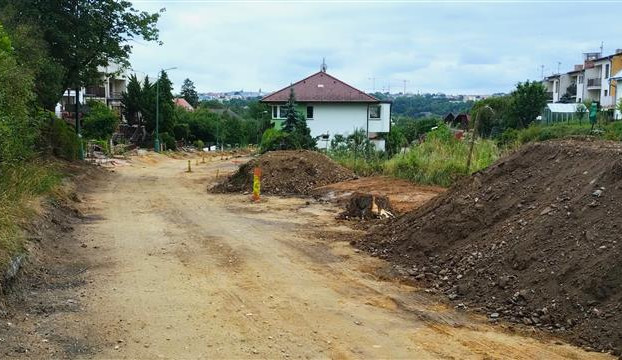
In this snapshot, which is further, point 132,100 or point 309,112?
point 132,100

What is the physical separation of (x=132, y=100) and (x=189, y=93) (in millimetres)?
72553

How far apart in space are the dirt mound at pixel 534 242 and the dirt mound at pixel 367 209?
9.40 ft

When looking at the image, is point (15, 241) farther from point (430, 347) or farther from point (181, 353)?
point (430, 347)

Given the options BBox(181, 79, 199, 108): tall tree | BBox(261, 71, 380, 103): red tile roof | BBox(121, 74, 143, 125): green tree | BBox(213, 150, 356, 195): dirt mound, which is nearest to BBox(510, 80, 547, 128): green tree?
BBox(261, 71, 380, 103): red tile roof

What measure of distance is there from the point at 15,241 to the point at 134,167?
31683 millimetres

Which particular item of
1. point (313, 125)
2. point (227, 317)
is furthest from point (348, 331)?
point (313, 125)

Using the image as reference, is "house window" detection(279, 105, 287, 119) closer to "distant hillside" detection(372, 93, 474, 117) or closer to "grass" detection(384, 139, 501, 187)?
"grass" detection(384, 139, 501, 187)

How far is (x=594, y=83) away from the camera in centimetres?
7638

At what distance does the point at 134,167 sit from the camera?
4047 cm

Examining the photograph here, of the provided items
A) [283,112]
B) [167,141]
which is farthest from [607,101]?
[167,141]

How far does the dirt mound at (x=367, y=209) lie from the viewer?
16.0 m

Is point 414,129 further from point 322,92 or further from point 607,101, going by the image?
point 607,101

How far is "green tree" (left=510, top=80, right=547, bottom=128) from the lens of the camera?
208ft

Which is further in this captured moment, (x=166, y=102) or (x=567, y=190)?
(x=166, y=102)
